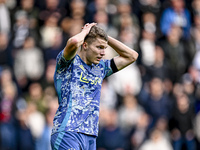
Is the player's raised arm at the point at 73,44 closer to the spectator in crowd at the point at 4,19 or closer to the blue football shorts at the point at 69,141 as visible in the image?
the blue football shorts at the point at 69,141

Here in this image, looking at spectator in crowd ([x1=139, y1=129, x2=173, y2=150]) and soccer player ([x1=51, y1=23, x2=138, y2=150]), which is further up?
soccer player ([x1=51, y1=23, x2=138, y2=150])

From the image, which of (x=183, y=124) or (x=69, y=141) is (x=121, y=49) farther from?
(x=183, y=124)

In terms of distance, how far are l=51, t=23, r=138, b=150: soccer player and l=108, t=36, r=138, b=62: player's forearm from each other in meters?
0.23

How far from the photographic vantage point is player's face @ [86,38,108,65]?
Answer: 25.0 ft

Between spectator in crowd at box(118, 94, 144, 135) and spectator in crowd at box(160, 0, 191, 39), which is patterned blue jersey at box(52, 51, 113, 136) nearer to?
spectator in crowd at box(118, 94, 144, 135)

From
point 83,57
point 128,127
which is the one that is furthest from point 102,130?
point 83,57

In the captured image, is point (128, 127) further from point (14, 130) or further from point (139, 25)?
point (139, 25)

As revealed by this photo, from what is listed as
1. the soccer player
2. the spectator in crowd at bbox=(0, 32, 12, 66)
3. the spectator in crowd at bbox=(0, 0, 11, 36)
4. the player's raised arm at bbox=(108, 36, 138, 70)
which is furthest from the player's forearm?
the spectator in crowd at bbox=(0, 0, 11, 36)

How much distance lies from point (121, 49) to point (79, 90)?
1146 mm

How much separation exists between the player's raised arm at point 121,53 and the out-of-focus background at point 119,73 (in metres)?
5.98

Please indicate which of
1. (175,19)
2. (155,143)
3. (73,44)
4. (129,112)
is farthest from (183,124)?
(73,44)

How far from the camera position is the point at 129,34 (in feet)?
53.9

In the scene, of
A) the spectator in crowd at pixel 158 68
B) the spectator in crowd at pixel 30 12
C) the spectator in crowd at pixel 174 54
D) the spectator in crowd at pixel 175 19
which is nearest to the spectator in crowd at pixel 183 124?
the spectator in crowd at pixel 158 68

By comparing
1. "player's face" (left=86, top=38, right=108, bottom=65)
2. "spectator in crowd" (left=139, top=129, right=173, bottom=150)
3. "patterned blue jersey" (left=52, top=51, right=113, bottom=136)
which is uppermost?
"player's face" (left=86, top=38, right=108, bottom=65)
